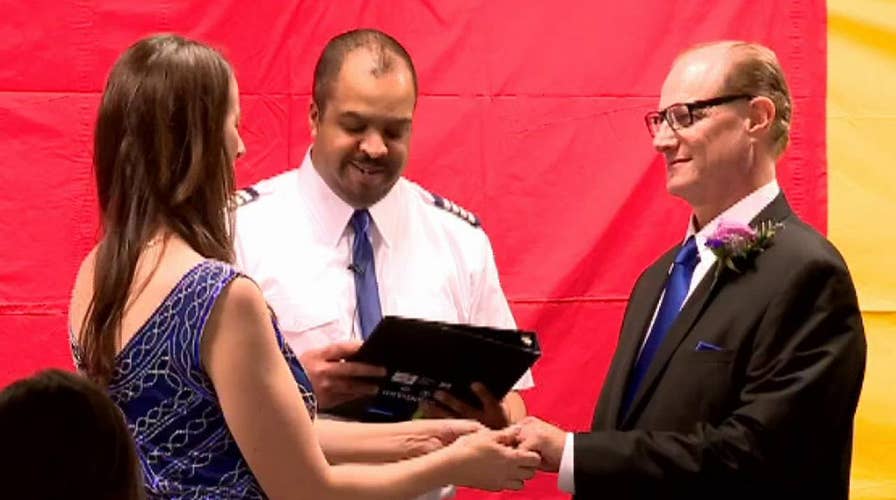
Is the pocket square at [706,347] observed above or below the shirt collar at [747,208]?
below

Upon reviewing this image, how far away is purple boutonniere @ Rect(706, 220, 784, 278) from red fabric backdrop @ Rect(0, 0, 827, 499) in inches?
39.9

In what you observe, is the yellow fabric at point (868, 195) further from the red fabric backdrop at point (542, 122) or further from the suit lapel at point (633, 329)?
the suit lapel at point (633, 329)

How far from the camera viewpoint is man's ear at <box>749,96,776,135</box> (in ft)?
9.98

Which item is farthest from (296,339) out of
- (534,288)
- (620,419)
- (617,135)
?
(617,135)

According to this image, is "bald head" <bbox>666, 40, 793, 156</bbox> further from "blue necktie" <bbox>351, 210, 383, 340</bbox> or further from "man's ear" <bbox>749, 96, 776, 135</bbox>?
"blue necktie" <bbox>351, 210, 383, 340</bbox>

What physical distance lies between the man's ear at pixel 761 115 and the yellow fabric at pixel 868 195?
3.35 ft

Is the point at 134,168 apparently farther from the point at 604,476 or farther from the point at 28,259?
the point at 28,259

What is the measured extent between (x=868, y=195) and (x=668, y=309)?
1234 millimetres

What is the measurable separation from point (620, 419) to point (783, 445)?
33cm

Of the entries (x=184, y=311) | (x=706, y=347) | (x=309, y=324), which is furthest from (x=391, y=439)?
(x=184, y=311)

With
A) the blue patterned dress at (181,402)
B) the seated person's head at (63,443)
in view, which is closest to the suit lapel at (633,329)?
the blue patterned dress at (181,402)

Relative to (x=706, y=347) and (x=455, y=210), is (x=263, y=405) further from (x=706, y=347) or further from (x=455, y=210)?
(x=455, y=210)

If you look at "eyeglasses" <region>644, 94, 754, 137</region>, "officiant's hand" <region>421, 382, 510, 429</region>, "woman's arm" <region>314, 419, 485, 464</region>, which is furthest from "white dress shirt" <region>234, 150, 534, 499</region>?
"eyeglasses" <region>644, 94, 754, 137</region>

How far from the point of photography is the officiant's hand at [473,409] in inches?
116
